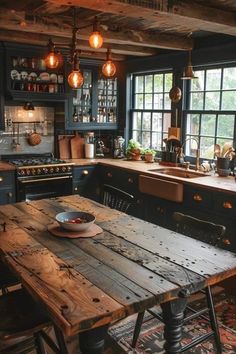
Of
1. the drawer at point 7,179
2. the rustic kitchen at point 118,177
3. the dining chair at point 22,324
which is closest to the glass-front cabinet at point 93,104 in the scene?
the rustic kitchen at point 118,177

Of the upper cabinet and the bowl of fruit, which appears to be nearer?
the bowl of fruit

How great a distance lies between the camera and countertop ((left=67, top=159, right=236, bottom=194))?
3.71m

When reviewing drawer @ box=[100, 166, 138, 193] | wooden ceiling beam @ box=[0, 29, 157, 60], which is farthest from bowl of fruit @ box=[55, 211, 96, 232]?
wooden ceiling beam @ box=[0, 29, 157, 60]

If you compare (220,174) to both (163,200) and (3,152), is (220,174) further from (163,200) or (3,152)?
(3,152)

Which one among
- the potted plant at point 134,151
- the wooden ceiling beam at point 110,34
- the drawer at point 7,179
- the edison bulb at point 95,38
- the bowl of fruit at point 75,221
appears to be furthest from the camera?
the potted plant at point 134,151

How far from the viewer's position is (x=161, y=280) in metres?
1.86

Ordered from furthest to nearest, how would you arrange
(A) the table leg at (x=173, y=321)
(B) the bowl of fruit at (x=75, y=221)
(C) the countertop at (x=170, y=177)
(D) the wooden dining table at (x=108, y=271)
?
(C) the countertop at (x=170, y=177) → (B) the bowl of fruit at (x=75, y=221) → (A) the table leg at (x=173, y=321) → (D) the wooden dining table at (x=108, y=271)

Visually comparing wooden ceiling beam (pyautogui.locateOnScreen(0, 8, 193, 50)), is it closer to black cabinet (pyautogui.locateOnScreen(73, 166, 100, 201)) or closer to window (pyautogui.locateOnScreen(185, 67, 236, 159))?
window (pyautogui.locateOnScreen(185, 67, 236, 159))

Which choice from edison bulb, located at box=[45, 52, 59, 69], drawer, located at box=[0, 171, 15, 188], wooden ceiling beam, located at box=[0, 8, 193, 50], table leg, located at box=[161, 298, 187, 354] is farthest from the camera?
drawer, located at box=[0, 171, 15, 188]

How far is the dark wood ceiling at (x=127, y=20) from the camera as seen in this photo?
2.80m

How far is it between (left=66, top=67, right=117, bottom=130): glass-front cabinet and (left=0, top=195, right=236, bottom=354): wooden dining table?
2.97 meters

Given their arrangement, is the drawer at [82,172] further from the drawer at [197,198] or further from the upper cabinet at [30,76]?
the drawer at [197,198]

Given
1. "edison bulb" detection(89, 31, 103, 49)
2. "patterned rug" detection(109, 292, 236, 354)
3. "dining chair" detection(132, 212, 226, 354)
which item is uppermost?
"edison bulb" detection(89, 31, 103, 49)

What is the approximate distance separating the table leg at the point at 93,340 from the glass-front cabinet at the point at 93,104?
404 cm
